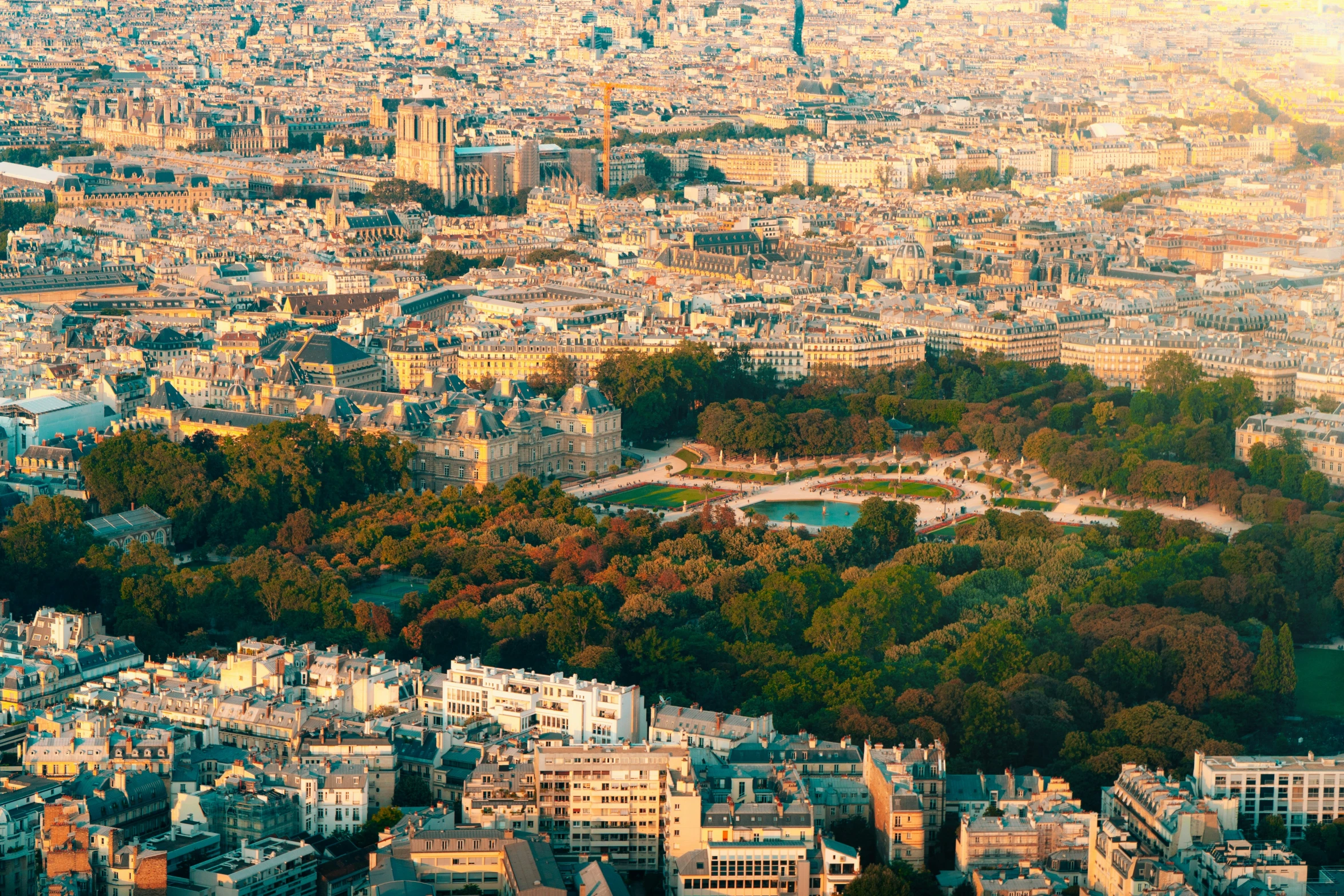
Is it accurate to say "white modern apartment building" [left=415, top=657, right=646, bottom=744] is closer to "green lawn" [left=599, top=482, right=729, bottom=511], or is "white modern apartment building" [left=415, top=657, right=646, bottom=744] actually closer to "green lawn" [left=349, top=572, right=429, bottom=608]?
"green lawn" [left=349, top=572, right=429, bottom=608]

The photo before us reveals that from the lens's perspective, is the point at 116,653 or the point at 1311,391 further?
the point at 1311,391

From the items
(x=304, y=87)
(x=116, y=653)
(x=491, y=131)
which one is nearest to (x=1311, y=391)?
(x=116, y=653)

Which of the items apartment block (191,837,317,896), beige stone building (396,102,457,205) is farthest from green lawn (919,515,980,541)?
beige stone building (396,102,457,205)

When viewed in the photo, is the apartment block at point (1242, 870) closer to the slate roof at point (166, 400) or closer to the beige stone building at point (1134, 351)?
the slate roof at point (166, 400)

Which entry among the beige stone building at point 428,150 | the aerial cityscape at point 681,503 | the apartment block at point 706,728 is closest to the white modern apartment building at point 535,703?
the aerial cityscape at point 681,503

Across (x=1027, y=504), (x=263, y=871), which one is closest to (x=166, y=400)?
(x=1027, y=504)

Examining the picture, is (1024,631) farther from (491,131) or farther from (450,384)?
(491,131)

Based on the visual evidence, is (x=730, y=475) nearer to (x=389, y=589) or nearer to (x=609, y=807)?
(x=389, y=589)
